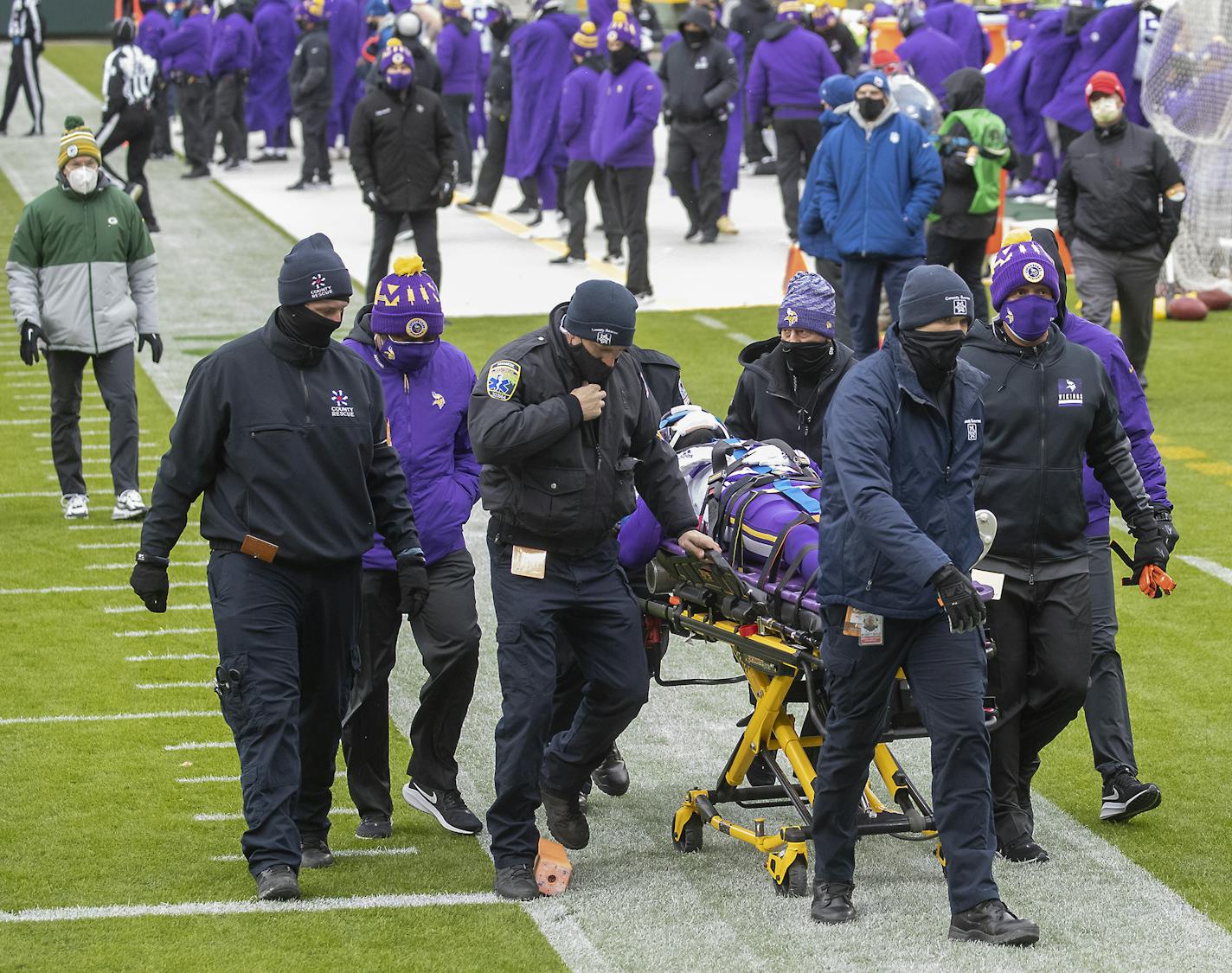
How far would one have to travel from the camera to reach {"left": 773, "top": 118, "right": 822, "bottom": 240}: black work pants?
1980 centimetres

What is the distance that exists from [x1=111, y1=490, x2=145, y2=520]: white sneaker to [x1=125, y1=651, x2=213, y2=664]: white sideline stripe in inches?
97.4

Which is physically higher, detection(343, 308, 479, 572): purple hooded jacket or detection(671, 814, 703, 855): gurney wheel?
detection(343, 308, 479, 572): purple hooded jacket

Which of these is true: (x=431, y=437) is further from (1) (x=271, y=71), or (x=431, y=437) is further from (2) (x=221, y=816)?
(1) (x=271, y=71)

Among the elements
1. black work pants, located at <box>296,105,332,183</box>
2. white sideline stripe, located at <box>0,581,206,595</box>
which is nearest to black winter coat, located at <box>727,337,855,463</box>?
white sideline stripe, located at <box>0,581,206,595</box>

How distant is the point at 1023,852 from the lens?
6.74 m

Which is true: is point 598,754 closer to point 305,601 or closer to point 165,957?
point 305,601

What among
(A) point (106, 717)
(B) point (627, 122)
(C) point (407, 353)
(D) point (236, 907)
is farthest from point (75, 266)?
(B) point (627, 122)

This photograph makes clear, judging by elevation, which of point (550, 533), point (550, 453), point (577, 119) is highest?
point (550, 453)

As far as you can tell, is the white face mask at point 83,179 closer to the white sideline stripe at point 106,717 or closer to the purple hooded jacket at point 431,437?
the white sideline stripe at point 106,717

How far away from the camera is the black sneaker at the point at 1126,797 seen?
23.1 ft

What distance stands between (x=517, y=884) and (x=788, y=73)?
14413 millimetres

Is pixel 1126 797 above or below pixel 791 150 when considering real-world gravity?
above

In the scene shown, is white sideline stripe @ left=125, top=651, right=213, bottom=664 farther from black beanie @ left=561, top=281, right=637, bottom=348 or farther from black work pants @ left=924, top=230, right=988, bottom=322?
black work pants @ left=924, top=230, right=988, bottom=322

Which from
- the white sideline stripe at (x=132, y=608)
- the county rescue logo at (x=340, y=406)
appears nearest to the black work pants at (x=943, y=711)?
the county rescue logo at (x=340, y=406)
